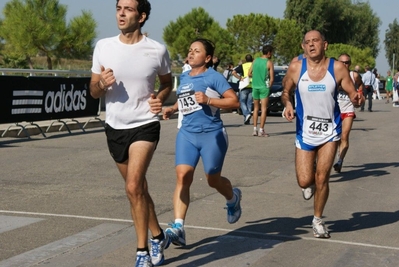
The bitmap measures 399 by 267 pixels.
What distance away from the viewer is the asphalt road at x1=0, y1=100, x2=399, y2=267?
21.7 ft

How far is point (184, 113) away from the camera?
23.2 feet

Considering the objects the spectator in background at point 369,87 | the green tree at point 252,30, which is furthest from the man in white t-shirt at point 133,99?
the green tree at point 252,30

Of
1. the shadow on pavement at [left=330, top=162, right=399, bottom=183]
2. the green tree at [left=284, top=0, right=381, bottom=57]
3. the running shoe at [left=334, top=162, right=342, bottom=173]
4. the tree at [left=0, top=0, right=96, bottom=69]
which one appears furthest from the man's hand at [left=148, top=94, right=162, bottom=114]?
the green tree at [left=284, top=0, right=381, bottom=57]

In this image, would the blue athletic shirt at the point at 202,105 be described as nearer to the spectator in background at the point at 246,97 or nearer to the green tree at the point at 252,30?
the spectator in background at the point at 246,97

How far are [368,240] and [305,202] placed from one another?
2101 mm

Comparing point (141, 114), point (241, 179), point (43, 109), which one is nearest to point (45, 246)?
point (141, 114)

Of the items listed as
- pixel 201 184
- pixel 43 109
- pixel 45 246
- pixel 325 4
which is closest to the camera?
pixel 45 246

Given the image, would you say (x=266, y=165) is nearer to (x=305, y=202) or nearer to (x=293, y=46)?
(x=305, y=202)

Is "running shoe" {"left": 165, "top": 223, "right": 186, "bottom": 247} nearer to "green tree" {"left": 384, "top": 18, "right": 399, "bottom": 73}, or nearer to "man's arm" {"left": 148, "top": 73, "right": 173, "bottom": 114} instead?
"man's arm" {"left": 148, "top": 73, "right": 173, "bottom": 114}

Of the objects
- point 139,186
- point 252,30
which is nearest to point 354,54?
point 252,30

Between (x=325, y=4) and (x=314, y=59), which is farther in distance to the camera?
(x=325, y=4)

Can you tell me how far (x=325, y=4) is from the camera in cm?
9644

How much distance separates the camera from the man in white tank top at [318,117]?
737 centimetres

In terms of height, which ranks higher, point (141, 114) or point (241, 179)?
point (141, 114)
